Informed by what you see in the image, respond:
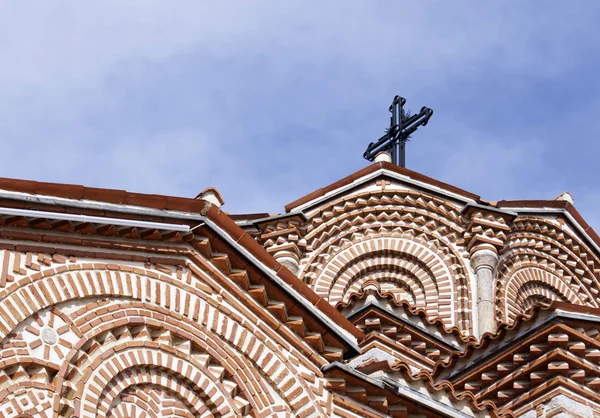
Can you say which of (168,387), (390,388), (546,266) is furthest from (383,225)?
(168,387)

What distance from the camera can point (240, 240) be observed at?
12461 mm

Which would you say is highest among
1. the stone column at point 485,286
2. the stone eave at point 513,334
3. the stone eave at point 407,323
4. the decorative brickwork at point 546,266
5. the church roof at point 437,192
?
the church roof at point 437,192

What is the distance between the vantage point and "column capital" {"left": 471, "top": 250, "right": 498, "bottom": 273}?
63.8ft

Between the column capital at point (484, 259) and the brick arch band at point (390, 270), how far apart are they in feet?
1.53

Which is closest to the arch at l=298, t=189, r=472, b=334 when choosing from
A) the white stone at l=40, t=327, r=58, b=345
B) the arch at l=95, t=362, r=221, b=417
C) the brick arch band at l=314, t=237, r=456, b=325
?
the brick arch band at l=314, t=237, r=456, b=325

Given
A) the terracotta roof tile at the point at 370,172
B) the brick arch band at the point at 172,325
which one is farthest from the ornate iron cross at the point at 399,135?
the brick arch band at the point at 172,325

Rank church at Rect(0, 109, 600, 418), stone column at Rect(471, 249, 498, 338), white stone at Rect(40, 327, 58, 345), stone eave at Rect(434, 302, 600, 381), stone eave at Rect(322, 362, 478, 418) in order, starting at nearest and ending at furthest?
1. white stone at Rect(40, 327, 58, 345)
2. church at Rect(0, 109, 600, 418)
3. stone eave at Rect(322, 362, 478, 418)
4. stone eave at Rect(434, 302, 600, 381)
5. stone column at Rect(471, 249, 498, 338)

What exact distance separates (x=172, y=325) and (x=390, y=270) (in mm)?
8882

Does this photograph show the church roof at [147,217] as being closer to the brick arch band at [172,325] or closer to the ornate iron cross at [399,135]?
the brick arch band at [172,325]

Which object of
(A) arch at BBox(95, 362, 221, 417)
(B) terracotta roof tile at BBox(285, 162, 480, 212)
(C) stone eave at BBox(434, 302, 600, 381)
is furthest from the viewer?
(B) terracotta roof tile at BBox(285, 162, 480, 212)

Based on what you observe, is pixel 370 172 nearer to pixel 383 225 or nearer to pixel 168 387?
pixel 383 225

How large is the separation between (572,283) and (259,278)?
9.68 metres

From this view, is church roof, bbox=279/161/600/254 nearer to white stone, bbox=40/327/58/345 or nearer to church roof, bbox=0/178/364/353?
church roof, bbox=0/178/364/353

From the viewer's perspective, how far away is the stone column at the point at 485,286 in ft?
61.4
